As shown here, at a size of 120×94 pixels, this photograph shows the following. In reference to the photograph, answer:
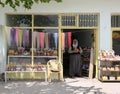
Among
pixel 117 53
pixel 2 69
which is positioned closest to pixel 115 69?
pixel 117 53

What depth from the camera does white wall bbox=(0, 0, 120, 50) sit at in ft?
50.4

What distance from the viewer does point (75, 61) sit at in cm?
1644

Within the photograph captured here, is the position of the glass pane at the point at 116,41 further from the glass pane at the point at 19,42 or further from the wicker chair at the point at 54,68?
the glass pane at the point at 19,42

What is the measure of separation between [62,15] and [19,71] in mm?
3204

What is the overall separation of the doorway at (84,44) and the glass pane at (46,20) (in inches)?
26.5

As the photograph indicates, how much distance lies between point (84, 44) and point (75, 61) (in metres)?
1.05

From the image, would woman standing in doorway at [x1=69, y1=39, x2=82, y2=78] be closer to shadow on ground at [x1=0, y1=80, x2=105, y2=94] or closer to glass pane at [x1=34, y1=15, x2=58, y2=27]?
glass pane at [x1=34, y1=15, x2=58, y2=27]

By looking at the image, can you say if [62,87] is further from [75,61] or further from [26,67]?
[75,61]

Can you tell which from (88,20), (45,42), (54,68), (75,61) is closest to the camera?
(54,68)

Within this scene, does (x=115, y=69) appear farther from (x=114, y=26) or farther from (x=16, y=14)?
(x=16, y=14)

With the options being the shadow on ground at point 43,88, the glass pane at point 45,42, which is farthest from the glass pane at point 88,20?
the shadow on ground at point 43,88

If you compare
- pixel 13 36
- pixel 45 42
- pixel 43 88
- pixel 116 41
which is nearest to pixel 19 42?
pixel 13 36

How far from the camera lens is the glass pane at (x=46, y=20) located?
15.7 metres

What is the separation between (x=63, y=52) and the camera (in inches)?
633
